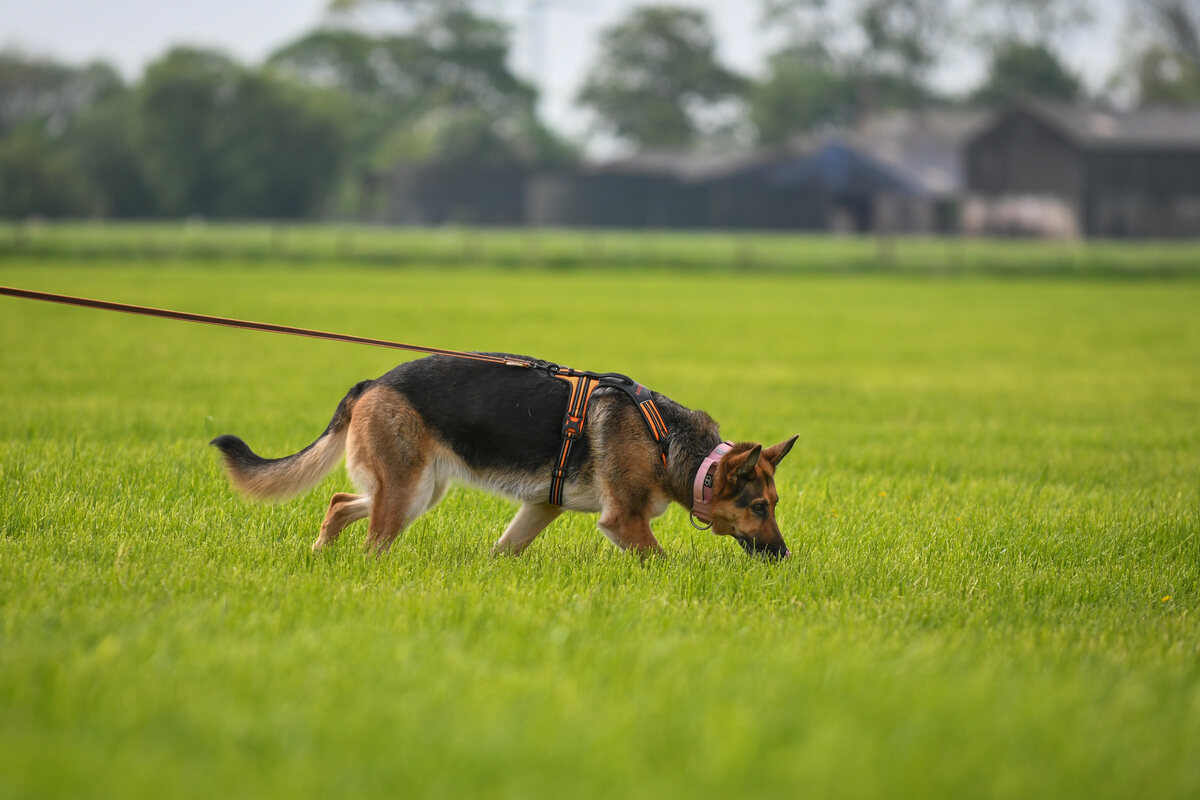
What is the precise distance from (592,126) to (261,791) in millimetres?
106541

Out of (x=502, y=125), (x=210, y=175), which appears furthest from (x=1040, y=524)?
(x=502, y=125)

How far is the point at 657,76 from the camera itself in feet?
343

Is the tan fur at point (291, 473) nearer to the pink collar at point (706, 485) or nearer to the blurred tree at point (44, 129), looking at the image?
the pink collar at point (706, 485)

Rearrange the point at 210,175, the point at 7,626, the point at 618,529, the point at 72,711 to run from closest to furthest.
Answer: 1. the point at 72,711
2. the point at 7,626
3. the point at 618,529
4. the point at 210,175

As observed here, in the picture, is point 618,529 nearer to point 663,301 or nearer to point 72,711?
point 72,711

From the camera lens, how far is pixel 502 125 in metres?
102

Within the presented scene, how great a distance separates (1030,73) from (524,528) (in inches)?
4006

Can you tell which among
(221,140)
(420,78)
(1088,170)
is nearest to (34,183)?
(221,140)

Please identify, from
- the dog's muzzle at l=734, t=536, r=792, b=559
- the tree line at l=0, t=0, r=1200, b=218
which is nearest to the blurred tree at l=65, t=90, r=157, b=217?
the tree line at l=0, t=0, r=1200, b=218

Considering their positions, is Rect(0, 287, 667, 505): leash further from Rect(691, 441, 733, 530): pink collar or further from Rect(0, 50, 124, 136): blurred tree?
Rect(0, 50, 124, 136): blurred tree

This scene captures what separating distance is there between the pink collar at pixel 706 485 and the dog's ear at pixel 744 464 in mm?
87

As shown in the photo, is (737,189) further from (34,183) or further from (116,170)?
(34,183)

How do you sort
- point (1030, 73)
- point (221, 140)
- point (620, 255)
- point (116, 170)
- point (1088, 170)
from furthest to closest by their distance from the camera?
point (1030, 73) → point (116, 170) → point (221, 140) → point (1088, 170) → point (620, 255)

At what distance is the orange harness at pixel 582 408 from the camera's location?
573 centimetres
